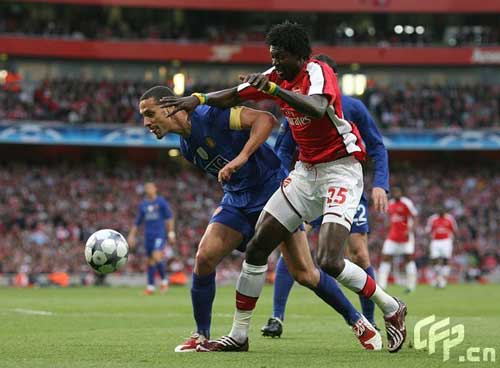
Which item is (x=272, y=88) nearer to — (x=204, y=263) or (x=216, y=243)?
(x=216, y=243)

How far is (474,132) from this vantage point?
141 feet

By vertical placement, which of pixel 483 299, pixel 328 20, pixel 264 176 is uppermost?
pixel 328 20

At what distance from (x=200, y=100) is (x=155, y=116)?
0.70m

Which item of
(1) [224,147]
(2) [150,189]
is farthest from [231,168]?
(2) [150,189]

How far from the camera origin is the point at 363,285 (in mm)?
8227

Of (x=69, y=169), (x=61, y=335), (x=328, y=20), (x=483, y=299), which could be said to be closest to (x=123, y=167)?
(x=69, y=169)

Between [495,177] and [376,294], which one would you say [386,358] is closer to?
[376,294]

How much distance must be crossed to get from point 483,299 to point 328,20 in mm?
28988

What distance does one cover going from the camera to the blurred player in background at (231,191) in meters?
8.62

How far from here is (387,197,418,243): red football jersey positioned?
937 inches

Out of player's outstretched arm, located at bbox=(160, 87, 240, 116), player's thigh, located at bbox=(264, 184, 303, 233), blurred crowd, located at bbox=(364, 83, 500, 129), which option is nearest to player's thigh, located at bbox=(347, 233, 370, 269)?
player's thigh, located at bbox=(264, 184, 303, 233)

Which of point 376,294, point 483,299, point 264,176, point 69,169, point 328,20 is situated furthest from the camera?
point 328,20

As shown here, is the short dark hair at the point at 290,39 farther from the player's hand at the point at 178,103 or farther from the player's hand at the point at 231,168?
the player's hand at the point at 231,168

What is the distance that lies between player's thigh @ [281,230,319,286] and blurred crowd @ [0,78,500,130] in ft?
110
